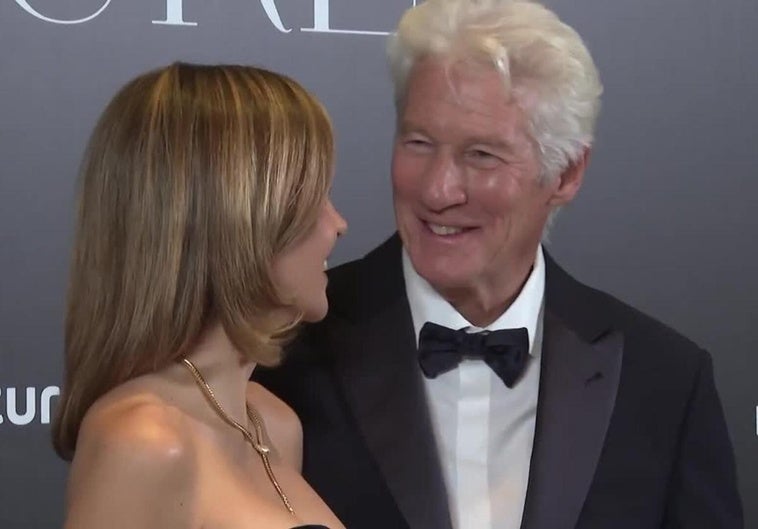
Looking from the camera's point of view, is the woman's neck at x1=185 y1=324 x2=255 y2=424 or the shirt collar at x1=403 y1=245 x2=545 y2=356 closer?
the woman's neck at x1=185 y1=324 x2=255 y2=424

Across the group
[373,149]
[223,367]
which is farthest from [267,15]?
[223,367]

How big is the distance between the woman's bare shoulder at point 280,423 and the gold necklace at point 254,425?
0.04 m

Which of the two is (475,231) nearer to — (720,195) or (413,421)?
(413,421)

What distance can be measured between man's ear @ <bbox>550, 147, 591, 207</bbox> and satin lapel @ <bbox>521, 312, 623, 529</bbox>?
0.54 feet

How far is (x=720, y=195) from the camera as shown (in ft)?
8.30

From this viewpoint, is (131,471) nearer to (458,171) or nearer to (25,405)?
(458,171)

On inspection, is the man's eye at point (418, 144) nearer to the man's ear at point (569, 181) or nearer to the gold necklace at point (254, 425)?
the man's ear at point (569, 181)

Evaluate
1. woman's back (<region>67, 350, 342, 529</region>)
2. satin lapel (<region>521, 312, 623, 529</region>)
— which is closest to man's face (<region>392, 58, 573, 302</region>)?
satin lapel (<region>521, 312, 623, 529</region>)

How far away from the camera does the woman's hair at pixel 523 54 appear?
1841mm

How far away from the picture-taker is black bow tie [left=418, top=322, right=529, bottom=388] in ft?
6.07

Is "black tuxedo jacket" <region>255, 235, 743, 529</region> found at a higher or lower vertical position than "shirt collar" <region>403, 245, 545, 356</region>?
lower

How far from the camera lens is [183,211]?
4.71ft

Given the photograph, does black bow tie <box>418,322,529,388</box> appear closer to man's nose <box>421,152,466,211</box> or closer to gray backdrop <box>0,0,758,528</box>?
man's nose <box>421,152,466,211</box>

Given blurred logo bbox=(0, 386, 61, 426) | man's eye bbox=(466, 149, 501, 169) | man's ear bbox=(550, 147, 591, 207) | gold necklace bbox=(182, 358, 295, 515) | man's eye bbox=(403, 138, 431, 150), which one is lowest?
blurred logo bbox=(0, 386, 61, 426)
